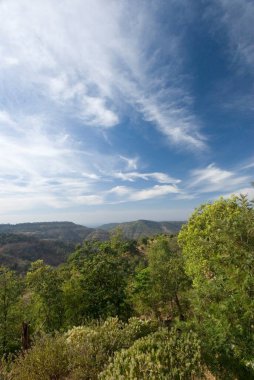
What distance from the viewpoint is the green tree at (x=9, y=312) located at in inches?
940

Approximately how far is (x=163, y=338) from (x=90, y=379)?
3.38 m

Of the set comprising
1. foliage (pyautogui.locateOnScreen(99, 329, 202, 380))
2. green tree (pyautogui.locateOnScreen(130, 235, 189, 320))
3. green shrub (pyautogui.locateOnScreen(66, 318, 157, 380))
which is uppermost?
foliage (pyautogui.locateOnScreen(99, 329, 202, 380))

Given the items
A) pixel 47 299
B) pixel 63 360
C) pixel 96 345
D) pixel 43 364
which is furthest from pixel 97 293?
pixel 43 364

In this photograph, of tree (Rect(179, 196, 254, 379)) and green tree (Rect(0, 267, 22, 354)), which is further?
green tree (Rect(0, 267, 22, 354))

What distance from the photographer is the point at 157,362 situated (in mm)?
8953

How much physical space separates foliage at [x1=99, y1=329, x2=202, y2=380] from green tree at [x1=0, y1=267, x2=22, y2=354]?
18046mm

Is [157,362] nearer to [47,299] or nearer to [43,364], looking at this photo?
[43,364]

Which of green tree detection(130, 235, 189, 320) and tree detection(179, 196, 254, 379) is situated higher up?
tree detection(179, 196, 254, 379)

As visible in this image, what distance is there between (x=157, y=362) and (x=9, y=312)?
20556mm

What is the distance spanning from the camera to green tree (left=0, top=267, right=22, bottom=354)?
23.9m

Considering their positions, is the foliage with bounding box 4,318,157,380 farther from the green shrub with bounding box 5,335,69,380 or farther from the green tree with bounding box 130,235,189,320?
the green tree with bounding box 130,235,189,320

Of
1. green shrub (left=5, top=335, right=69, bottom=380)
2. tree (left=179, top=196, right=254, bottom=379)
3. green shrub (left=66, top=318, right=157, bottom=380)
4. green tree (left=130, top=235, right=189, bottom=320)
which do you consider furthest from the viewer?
green tree (left=130, top=235, right=189, bottom=320)

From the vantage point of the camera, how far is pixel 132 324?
15.4 m

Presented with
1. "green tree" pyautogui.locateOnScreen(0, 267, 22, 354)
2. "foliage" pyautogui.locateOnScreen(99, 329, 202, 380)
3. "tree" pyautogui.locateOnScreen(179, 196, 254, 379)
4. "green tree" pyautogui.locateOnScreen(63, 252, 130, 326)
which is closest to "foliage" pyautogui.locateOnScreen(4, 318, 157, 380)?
"foliage" pyautogui.locateOnScreen(99, 329, 202, 380)
